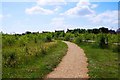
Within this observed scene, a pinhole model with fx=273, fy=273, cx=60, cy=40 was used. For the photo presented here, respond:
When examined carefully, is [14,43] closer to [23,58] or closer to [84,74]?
[23,58]

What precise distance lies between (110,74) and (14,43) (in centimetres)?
2671

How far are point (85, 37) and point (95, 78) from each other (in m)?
42.3

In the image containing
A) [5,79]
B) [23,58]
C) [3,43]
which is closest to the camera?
[5,79]

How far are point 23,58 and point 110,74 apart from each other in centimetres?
725

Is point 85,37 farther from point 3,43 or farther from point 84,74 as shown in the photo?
point 84,74

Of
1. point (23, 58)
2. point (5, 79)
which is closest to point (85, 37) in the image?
point (23, 58)

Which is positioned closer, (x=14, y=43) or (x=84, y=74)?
(x=84, y=74)

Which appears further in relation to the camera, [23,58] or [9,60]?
[23,58]

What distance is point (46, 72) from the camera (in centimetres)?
1484

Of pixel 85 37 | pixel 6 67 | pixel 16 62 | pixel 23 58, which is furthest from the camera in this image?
pixel 85 37

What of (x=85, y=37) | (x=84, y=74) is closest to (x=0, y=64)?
(x=84, y=74)

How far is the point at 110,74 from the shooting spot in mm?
14656

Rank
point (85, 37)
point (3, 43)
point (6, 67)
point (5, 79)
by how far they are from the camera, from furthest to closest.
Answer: point (85, 37) → point (3, 43) → point (6, 67) → point (5, 79)

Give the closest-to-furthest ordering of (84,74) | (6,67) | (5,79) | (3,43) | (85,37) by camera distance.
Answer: (5,79)
(84,74)
(6,67)
(3,43)
(85,37)
